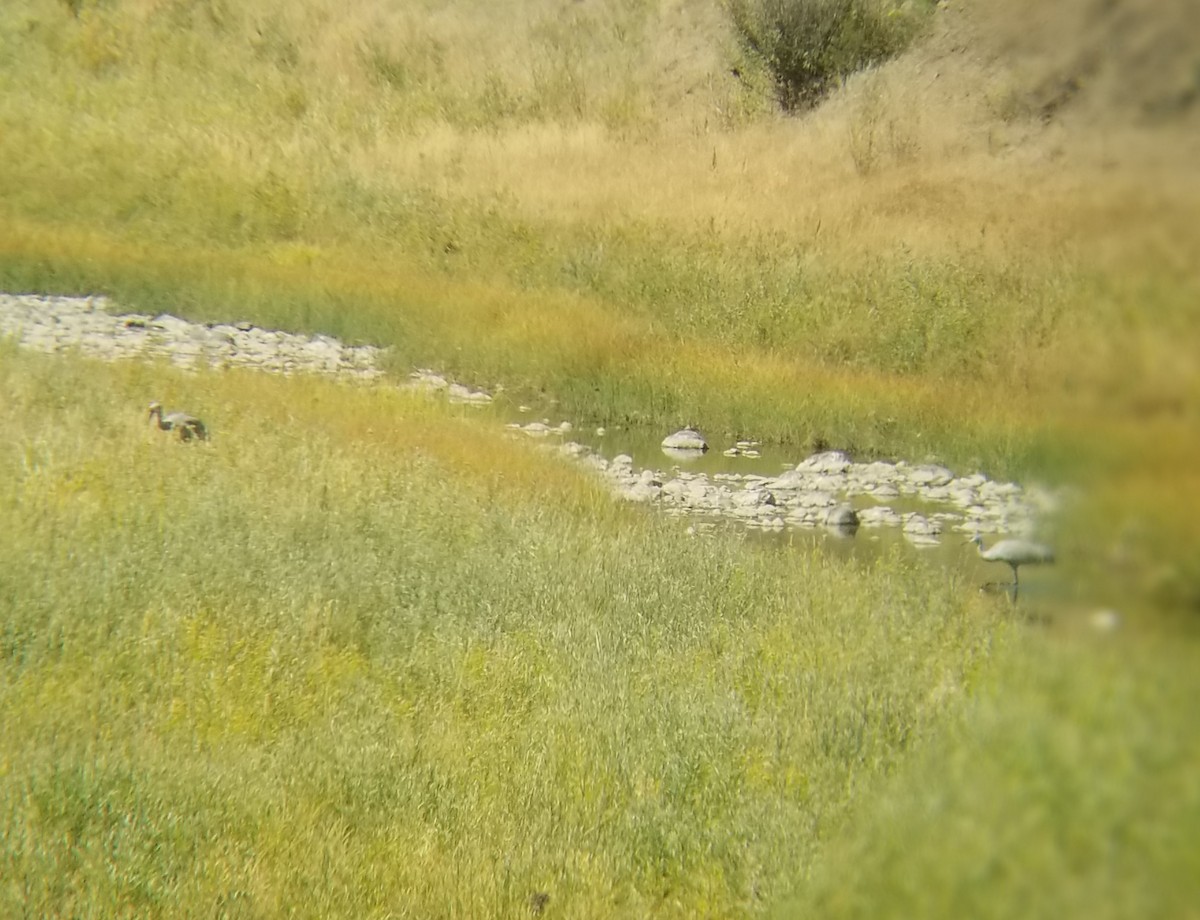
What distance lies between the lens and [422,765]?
3900mm

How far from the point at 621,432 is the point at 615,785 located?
25.0 ft

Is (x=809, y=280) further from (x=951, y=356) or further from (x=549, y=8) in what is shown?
(x=549, y=8)

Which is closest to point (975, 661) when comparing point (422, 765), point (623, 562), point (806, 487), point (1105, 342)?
point (422, 765)

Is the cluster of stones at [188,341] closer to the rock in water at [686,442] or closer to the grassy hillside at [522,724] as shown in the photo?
the rock in water at [686,442]

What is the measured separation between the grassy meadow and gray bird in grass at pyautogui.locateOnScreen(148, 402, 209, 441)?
185 millimetres

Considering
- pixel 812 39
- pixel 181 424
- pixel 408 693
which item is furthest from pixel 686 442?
pixel 408 693

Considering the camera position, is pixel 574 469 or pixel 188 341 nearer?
pixel 574 469

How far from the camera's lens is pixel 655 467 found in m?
10.1

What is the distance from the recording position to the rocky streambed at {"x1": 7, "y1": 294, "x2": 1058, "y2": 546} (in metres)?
8.72

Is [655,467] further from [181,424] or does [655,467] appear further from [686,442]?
[181,424]

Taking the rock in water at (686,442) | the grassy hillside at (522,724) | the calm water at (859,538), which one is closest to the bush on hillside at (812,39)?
the rock in water at (686,442)

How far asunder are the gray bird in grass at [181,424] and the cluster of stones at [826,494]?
274cm

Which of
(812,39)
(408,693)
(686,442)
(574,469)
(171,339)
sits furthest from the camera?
(812,39)

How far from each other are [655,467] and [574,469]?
1.11 metres
